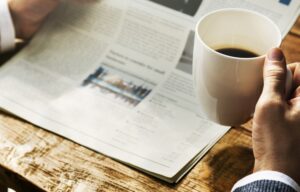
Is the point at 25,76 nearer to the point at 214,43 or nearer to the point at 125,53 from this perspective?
the point at 125,53

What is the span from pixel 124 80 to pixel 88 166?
0.54 ft

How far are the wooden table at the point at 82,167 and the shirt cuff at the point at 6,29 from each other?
163 mm

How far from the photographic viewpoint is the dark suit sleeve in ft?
1.34

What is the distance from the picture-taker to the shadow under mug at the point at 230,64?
45 centimetres

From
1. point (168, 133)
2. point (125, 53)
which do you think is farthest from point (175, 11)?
point (168, 133)

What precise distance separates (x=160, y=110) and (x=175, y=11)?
0.16m

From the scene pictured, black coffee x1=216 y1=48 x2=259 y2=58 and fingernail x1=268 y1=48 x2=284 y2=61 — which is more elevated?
fingernail x1=268 y1=48 x2=284 y2=61

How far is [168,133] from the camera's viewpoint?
0.55 meters

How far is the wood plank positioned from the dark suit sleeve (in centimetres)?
7

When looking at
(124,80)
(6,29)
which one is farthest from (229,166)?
(6,29)

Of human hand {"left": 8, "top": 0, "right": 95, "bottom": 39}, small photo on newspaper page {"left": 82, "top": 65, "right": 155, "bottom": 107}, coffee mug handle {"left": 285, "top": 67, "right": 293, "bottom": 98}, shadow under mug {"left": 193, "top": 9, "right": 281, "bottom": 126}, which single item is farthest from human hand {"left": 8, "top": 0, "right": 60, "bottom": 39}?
coffee mug handle {"left": 285, "top": 67, "right": 293, "bottom": 98}

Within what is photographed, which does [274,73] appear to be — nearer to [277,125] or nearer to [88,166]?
[277,125]

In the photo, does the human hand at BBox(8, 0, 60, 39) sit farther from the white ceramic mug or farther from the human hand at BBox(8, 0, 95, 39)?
the white ceramic mug

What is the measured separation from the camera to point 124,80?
633 millimetres
